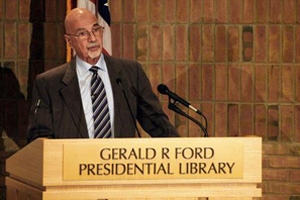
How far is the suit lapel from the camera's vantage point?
413 cm

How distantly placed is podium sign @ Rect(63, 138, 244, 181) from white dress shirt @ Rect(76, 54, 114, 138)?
75 centimetres

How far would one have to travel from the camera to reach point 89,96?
419cm

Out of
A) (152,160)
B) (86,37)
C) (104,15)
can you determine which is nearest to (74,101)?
(86,37)

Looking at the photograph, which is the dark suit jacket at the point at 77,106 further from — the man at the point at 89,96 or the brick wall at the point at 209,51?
the brick wall at the point at 209,51

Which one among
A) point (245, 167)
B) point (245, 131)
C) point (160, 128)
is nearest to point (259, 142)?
point (245, 167)

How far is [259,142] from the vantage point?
345 cm

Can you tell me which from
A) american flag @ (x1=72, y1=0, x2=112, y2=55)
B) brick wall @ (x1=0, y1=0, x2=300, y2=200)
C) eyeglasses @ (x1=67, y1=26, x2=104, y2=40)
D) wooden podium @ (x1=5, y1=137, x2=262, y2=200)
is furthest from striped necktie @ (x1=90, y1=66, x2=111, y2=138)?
brick wall @ (x1=0, y1=0, x2=300, y2=200)

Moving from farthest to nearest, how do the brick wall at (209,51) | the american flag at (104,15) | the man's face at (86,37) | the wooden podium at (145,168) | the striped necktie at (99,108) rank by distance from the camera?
the brick wall at (209,51) < the american flag at (104,15) < the man's face at (86,37) < the striped necktie at (99,108) < the wooden podium at (145,168)

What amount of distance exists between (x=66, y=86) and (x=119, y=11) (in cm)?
205

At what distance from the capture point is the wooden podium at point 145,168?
3348 millimetres

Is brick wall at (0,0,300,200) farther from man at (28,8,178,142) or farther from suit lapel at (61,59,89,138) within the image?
suit lapel at (61,59,89,138)

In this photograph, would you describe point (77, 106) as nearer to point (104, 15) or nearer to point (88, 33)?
point (88, 33)

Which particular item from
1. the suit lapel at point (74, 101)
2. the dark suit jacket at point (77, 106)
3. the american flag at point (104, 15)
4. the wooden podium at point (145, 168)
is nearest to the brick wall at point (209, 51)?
the american flag at point (104, 15)

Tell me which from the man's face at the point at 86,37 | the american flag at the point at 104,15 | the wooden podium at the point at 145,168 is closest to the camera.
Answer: the wooden podium at the point at 145,168
